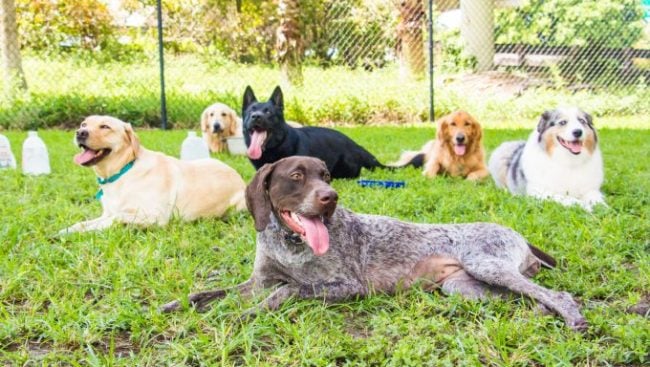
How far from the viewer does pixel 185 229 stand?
4855mm

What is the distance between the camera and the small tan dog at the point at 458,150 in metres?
7.45

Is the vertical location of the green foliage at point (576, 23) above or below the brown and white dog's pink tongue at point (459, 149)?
above

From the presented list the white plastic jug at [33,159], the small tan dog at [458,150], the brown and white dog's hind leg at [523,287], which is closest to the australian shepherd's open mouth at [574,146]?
the small tan dog at [458,150]

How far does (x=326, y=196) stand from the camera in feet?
10.4

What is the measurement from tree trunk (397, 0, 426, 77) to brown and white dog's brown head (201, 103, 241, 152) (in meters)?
7.19

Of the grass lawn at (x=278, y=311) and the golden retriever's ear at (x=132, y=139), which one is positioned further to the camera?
the golden retriever's ear at (x=132, y=139)

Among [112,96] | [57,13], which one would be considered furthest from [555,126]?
[57,13]

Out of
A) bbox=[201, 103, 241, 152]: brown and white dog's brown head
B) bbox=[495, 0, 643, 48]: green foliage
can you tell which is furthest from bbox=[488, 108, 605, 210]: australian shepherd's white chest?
bbox=[495, 0, 643, 48]: green foliage

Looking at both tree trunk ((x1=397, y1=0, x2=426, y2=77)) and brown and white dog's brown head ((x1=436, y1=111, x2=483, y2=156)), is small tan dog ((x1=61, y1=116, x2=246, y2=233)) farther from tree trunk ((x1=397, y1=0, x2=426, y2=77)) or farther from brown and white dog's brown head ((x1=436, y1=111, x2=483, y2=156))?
tree trunk ((x1=397, y1=0, x2=426, y2=77))

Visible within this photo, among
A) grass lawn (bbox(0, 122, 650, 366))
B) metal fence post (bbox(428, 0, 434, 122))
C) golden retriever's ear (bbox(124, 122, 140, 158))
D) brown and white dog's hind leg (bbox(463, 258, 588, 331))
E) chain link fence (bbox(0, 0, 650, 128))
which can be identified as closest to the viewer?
grass lawn (bbox(0, 122, 650, 366))

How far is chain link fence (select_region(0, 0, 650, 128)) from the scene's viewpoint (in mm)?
13680

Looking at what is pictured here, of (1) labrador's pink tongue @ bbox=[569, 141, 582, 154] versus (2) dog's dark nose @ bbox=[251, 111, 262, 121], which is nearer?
(1) labrador's pink tongue @ bbox=[569, 141, 582, 154]

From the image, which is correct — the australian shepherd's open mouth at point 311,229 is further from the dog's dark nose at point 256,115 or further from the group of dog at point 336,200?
the dog's dark nose at point 256,115

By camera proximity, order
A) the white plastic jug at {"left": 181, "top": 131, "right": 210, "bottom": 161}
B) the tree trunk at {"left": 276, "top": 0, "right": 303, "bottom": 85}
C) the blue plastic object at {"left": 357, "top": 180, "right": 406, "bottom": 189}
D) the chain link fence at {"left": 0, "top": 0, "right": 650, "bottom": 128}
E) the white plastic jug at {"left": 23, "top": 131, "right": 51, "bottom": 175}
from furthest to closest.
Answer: the tree trunk at {"left": 276, "top": 0, "right": 303, "bottom": 85} < the chain link fence at {"left": 0, "top": 0, "right": 650, "bottom": 128} < the white plastic jug at {"left": 181, "top": 131, "right": 210, "bottom": 161} < the white plastic jug at {"left": 23, "top": 131, "right": 51, "bottom": 175} < the blue plastic object at {"left": 357, "top": 180, "right": 406, "bottom": 189}
